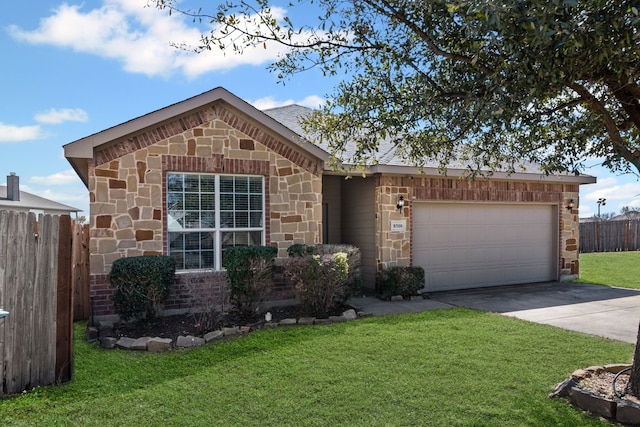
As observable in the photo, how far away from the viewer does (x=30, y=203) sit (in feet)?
84.9

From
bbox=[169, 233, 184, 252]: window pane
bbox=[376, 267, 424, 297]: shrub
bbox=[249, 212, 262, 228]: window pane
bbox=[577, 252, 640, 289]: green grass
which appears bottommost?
bbox=[577, 252, 640, 289]: green grass

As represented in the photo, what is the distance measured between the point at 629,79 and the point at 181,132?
7.23m

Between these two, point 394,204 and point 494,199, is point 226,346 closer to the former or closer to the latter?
point 394,204

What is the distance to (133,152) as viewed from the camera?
845cm

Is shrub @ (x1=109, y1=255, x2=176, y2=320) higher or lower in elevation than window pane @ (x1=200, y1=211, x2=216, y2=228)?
lower

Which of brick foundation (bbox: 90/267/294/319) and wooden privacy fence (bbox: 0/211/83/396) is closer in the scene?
wooden privacy fence (bbox: 0/211/83/396)

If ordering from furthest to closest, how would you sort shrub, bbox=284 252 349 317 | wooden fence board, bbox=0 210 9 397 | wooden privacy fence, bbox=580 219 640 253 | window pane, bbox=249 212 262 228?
wooden privacy fence, bbox=580 219 640 253
window pane, bbox=249 212 262 228
shrub, bbox=284 252 349 317
wooden fence board, bbox=0 210 9 397

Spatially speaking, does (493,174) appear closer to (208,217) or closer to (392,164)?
(392,164)

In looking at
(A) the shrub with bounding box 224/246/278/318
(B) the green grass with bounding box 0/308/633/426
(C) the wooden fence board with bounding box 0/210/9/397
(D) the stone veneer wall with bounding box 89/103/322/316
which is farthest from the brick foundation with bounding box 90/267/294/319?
(C) the wooden fence board with bounding box 0/210/9/397

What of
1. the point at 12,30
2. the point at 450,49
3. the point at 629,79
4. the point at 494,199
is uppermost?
the point at 12,30

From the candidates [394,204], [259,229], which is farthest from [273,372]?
[394,204]

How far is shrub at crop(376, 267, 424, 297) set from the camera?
1044 centimetres

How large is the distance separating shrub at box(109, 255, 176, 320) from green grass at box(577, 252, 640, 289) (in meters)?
12.1

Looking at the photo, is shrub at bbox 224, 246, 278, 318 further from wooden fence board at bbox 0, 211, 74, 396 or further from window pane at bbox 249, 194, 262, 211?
wooden fence board at bbox 0, 211, 74, 396
